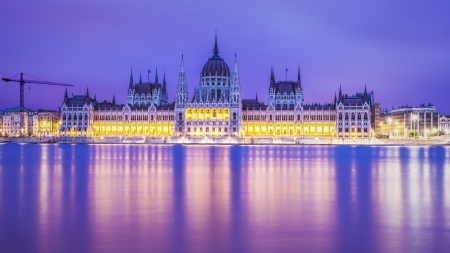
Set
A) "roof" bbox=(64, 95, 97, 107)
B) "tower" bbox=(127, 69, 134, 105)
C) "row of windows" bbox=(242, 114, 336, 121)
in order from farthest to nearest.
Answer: "tower" bbox=(127, 69, 134, 105), "roof" bbox=(64, 95, 97, 107), "row of windows" bbox=(242, 114, 336, 121)

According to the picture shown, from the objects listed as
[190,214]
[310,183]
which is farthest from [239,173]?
[190,214]

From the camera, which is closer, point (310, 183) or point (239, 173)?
→ point (310, 183)

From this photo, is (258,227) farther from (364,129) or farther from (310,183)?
(364,129)

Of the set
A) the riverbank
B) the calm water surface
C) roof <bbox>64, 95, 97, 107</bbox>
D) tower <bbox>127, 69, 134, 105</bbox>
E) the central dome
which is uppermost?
the central dome

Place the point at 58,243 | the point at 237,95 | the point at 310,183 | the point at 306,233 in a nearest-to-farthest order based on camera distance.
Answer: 1. the point at 58,243
2. the point at 306,233
3. the point at 310,183
4. the point at 237,95

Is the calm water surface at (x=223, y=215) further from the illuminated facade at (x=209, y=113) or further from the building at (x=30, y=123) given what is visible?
the building at (x=30, y=123)

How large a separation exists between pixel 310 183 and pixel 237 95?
9910 centimetres

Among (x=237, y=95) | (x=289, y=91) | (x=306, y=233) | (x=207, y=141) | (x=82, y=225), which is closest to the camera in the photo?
(x=306, y=233)

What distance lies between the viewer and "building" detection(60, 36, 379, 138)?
408 feet

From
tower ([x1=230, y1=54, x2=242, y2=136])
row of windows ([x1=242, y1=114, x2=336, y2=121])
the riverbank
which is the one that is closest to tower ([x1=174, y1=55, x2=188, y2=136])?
the riverbank

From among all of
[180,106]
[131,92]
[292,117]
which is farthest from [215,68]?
[131,92]

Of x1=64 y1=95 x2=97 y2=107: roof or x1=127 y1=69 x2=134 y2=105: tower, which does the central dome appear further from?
x1=64 y1=95 x2=97 y2=107: roof

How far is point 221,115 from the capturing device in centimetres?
12412

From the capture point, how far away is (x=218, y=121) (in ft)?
404
